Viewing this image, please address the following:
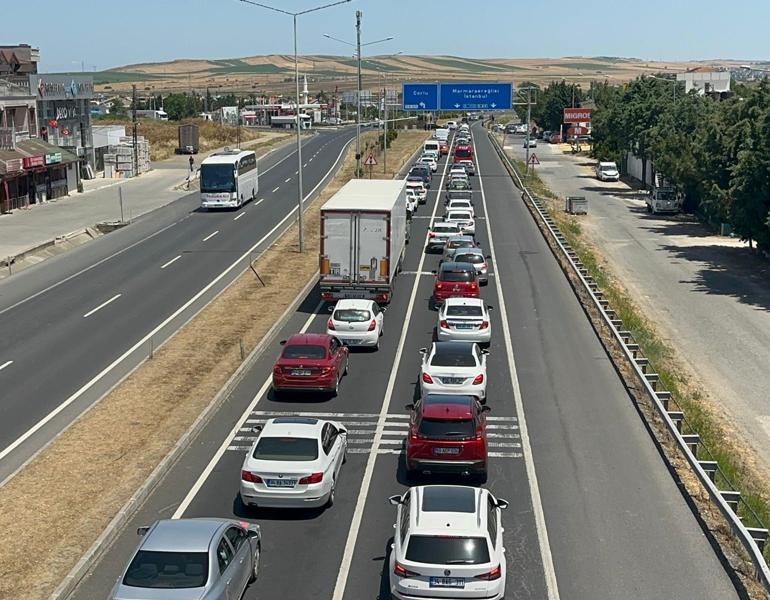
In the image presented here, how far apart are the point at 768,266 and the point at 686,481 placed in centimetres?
3180

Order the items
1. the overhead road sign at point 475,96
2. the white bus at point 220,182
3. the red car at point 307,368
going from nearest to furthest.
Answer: the red car at point 307,368 < the white bus at point 220,182 < the overhead road sign at point 475,96

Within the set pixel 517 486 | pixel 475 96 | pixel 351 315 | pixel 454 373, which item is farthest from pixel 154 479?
pixel 475 96

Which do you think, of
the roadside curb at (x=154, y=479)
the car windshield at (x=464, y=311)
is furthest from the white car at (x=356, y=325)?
the roadside curb at (x=154, y=479)

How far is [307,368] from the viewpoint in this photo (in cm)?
2372

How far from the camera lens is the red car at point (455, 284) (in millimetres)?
33750

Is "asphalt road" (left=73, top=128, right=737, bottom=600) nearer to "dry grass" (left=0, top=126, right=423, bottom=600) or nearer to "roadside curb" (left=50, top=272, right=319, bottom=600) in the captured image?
"roadside curb" (left=50, top=272, right=319, bottom=600)

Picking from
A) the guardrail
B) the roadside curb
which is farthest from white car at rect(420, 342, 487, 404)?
the roadside curb

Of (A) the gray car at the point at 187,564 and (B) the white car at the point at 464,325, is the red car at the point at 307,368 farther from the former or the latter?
(A) the gray car at the point at 187,564

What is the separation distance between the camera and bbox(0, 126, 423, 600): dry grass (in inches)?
609

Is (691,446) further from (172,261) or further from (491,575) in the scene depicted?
(172,261)

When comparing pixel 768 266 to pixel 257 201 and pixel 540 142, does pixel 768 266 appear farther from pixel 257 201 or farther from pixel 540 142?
pixel 540 142

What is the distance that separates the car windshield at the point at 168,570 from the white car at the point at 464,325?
53.7ft

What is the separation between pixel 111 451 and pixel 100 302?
16.6 meters

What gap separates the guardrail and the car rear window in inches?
146
